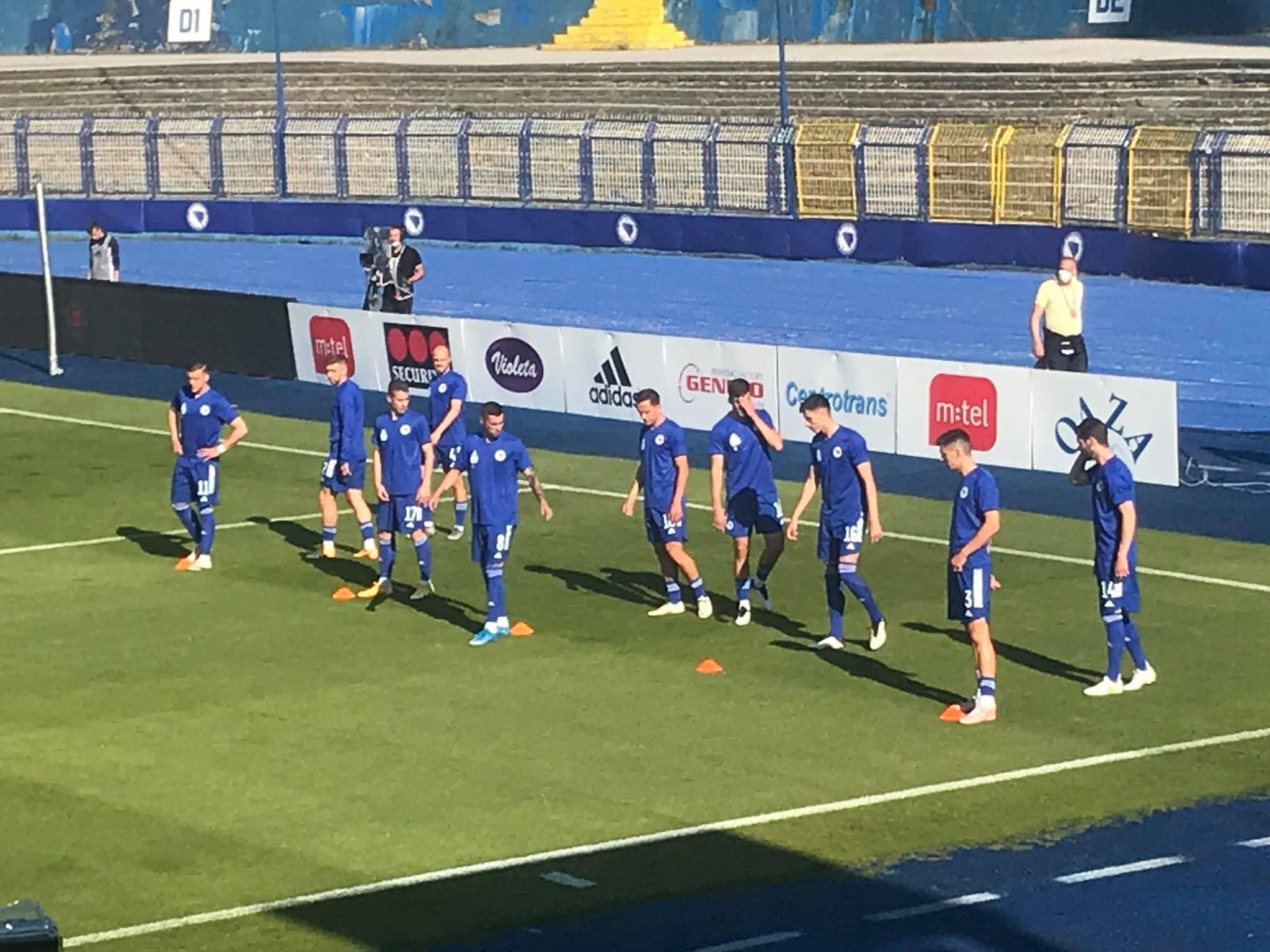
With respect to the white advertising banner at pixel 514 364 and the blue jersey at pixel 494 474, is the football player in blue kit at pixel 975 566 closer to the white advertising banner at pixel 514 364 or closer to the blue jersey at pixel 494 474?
the blue jersey at pixel 494 474

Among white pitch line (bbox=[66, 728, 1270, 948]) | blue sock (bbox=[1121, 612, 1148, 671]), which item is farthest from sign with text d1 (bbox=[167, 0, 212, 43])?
white pitch line (bbox=[66, 728, 1270, 948])

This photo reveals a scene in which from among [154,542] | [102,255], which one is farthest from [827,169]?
[154,542]

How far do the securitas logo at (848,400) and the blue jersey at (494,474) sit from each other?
864 cm

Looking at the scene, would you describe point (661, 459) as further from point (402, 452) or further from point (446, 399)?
point (446, 399)

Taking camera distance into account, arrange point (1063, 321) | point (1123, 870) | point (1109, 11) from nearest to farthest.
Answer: point (1123, 870) → point (1063, 321) → point (1109, 11)

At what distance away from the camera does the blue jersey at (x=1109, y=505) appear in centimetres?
1788

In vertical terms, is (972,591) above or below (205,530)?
above

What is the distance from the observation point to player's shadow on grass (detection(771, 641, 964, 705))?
61.0ft

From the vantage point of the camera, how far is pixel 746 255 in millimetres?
48719

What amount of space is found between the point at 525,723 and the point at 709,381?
12.7m

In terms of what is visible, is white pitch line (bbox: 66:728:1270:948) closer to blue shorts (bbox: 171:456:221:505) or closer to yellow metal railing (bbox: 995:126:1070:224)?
blue shorts (bbox: 171:456:221:505)

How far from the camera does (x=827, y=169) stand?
4816cm

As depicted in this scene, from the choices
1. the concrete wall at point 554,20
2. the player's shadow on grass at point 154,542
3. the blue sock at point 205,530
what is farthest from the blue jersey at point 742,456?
the concrete wall at point 554,20

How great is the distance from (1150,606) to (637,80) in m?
39.3
